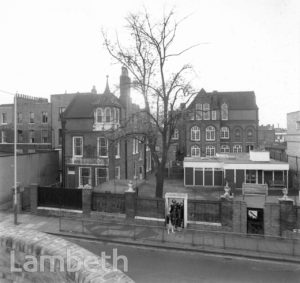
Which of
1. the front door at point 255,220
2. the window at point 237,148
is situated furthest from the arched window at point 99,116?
the window at point 237,148

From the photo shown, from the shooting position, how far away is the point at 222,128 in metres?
49.4

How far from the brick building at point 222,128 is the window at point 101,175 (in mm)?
23836

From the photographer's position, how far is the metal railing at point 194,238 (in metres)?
13.6

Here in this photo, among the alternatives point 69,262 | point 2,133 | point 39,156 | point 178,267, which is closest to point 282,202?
point 178,267

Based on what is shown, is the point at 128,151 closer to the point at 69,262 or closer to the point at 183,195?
the point at 183,195

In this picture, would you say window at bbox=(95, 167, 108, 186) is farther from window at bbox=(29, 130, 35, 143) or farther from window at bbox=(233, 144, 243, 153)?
window at bbox=(233, 144, 243, 153)

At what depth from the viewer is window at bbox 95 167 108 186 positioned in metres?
26.5

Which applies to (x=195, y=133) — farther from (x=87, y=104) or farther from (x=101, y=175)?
(x=101, y=175)

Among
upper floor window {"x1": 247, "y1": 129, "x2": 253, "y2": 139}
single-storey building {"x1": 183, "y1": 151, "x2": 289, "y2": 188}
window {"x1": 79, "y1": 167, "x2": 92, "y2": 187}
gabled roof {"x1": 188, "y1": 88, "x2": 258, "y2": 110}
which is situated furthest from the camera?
upper floor window {"x1": 247, "y1": 129, "x2": 253, "y2": 139}

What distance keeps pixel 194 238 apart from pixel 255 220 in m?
4.08

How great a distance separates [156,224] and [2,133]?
34092 mm

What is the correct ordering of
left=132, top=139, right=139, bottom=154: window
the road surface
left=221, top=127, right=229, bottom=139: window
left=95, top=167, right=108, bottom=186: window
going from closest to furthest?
the road surface, left=95, top=167, right=108, bottom=186: window, left=132, top=139, right=139, bottom=154: window, left=221, top=127, right=229, bottom=139: window

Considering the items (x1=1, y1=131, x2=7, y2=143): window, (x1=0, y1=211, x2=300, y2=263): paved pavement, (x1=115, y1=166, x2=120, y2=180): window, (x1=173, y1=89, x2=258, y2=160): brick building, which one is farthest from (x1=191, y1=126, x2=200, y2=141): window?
(x1=0, y1=211, x2=300, y2=263): paved pavement

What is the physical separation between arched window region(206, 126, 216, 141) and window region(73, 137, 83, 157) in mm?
27468
